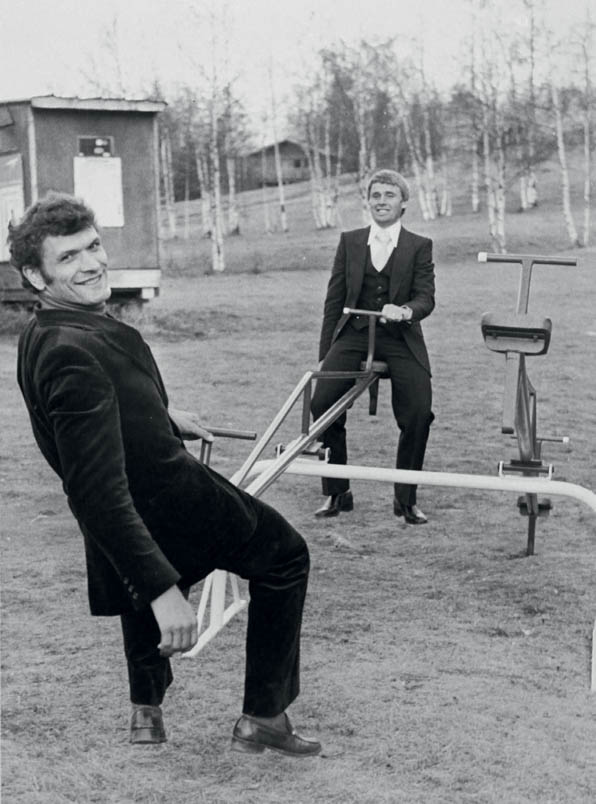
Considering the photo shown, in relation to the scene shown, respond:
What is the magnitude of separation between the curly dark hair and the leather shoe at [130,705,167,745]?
1.25 metres

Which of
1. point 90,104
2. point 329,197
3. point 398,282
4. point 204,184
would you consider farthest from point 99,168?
point 329,197

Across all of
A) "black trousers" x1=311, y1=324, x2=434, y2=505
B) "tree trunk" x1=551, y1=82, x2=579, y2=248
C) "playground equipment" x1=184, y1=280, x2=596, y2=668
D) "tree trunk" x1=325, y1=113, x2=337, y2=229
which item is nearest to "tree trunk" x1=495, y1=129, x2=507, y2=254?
"tree trunk" x1=551, y1=82, x2=579, y2=248

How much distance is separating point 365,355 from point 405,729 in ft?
9.27

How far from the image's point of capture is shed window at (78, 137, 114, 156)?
53.2 ft

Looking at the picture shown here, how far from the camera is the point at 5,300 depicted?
16453 millimetres

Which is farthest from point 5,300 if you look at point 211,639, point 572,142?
point 572,142

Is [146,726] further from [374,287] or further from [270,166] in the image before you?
[270,166]

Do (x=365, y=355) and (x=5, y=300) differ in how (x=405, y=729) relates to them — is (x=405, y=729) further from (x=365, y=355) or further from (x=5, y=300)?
(x=5, y=300)

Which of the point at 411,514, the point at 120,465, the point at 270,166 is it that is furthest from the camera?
the point at 270,166

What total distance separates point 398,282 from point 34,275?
347cm

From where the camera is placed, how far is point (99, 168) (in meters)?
16.4

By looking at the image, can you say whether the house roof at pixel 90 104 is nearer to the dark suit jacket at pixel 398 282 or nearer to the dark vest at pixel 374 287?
the dark suit jacket at pixel 398 282

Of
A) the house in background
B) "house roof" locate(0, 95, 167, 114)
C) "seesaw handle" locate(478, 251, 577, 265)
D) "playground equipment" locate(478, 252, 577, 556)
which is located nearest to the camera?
"playground equipment" locate(478, 252, 577, 556)

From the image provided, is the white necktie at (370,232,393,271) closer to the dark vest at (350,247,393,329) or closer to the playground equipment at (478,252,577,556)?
the dark vest at (350,247,393,329)
